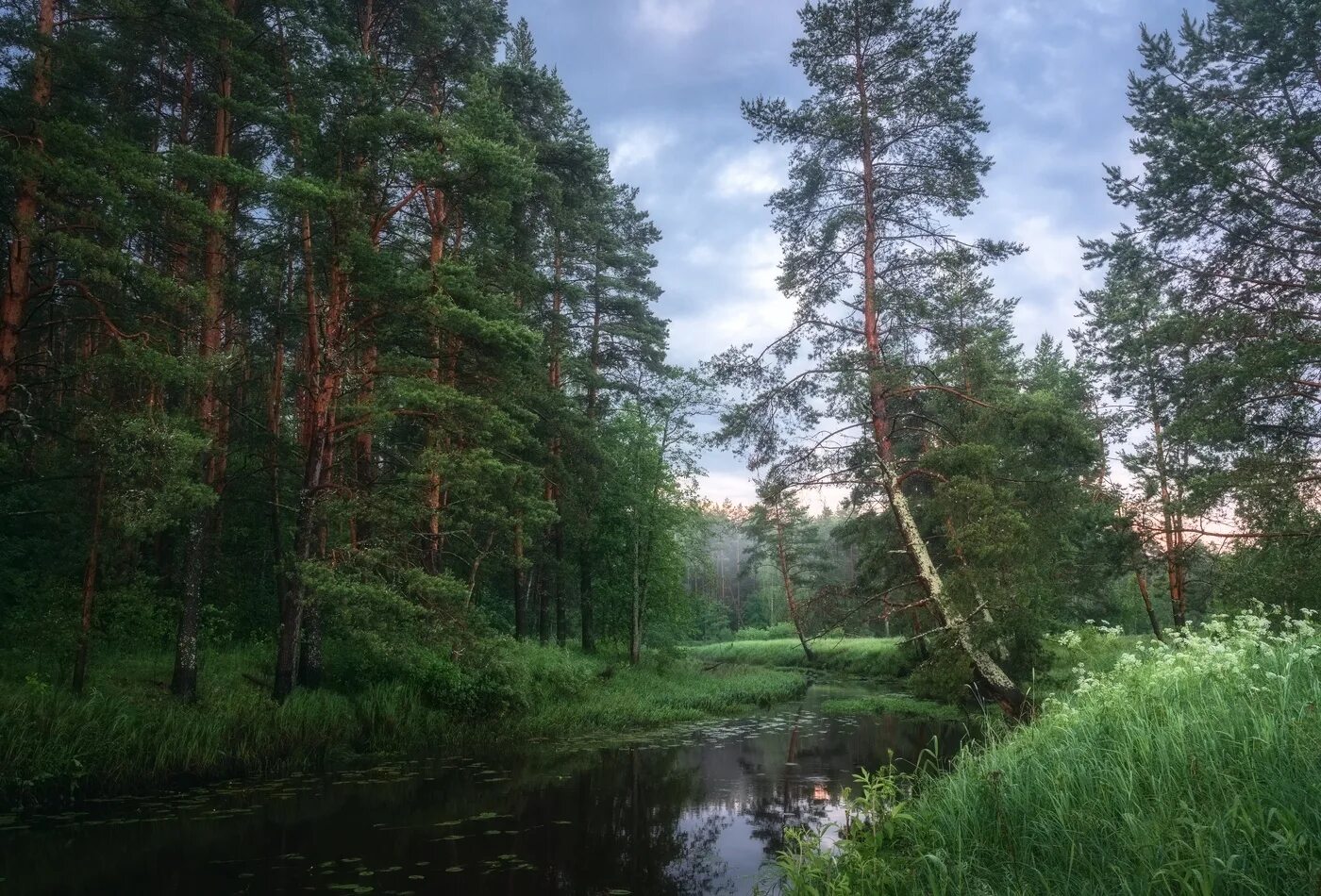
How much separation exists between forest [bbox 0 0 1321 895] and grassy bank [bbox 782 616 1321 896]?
0.25 feet

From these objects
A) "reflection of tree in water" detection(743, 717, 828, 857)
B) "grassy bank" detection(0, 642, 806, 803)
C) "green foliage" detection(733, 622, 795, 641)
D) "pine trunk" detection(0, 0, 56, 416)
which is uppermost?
"pine trunk" detection(0, 0, 56, 416)

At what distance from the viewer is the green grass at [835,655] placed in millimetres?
32800

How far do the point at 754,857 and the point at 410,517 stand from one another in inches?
300

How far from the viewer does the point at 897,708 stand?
20922mm

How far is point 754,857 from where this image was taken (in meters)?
8.25

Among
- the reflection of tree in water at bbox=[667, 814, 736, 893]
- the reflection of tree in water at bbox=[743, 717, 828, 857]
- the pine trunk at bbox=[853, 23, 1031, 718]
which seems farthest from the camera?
the pine trunk at bbox=[853, 23, 1031, 718]

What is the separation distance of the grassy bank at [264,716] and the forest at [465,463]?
0.07 meters

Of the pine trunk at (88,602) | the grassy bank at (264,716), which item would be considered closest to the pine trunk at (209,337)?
the grassy bank at (264,716)

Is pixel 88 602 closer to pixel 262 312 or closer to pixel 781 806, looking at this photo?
pixel 262 312

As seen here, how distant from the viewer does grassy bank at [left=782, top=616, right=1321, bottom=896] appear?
3.44 meters

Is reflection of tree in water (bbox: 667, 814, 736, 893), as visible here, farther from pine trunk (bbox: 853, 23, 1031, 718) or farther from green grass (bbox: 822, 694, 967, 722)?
green grass (bbox: 822, 694, 967, 722)

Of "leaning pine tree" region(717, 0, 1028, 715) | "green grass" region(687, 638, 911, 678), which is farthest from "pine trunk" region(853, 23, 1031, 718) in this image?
"green grass" region(687, 638, 911, 678)

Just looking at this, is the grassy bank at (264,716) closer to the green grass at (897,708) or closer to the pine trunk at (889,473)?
the green grass at (897,708)

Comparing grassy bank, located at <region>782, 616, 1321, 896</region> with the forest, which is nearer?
grassy bank, located at <region>782, 616, 1321, 896</region>
